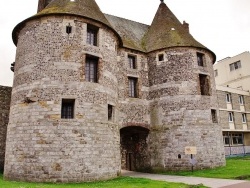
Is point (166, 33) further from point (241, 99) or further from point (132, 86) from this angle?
point (241, 99)

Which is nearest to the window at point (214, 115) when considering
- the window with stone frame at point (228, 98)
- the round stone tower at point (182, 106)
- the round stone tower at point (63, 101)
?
the round stone tower at point (182, 106)

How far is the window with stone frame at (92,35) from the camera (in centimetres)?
1454

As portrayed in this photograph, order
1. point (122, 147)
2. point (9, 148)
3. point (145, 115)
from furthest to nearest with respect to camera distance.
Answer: point (122, 147) < point (145, 115) < point (9, 148)

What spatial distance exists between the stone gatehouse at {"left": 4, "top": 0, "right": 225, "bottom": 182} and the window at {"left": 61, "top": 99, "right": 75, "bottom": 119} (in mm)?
52

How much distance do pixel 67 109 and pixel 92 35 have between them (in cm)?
480

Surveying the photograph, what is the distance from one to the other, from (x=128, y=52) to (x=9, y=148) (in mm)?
10233

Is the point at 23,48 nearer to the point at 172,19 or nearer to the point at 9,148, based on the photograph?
the point at 9,148

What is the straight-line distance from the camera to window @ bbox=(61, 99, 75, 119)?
1289 cm

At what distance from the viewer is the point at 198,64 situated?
1891 cm

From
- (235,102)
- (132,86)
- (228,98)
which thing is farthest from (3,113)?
(235,102)

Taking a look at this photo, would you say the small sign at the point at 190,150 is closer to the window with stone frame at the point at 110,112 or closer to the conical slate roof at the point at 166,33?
the window with stone frame at the point at 110,112

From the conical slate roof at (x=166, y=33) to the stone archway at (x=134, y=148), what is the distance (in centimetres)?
646

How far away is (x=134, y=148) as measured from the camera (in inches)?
743

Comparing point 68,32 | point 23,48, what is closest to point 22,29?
point 23,48
